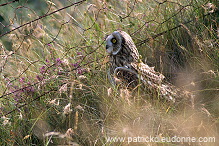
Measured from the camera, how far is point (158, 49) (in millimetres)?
3756

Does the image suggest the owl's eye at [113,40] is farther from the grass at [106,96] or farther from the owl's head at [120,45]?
the grass at [106,96]

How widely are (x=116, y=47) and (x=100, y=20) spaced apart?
44.3 inches

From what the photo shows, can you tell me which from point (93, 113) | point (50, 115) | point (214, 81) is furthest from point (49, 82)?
point (214, 81)

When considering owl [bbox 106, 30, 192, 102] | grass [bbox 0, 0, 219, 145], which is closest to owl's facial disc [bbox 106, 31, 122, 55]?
owl [bbox 106, 30, 192, 102]

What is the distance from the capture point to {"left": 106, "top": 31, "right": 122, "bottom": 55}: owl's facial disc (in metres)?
3.30

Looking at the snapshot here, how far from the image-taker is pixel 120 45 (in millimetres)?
3322

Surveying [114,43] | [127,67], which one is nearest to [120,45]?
[114,43]

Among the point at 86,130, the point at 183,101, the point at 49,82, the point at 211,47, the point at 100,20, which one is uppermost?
the point at 100,20

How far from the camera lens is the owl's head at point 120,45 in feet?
10.8

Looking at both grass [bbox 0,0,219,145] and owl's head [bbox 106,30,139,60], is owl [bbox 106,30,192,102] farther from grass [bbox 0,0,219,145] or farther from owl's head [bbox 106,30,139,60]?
grass [bbox 0,0,219,145]

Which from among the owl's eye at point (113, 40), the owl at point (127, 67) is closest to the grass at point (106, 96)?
the owl at point (127, 67)

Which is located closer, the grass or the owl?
the grass

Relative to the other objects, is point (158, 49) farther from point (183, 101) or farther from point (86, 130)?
point (86, 130)

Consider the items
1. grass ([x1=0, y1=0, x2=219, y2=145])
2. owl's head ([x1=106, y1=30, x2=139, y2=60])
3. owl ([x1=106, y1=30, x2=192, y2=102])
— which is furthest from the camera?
owl's head ([x1=106, y1=30, x2=139, y2=60])
